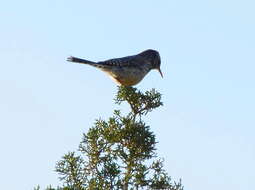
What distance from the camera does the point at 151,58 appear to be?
1736cm

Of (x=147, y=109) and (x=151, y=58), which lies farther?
(x=151, y=58)

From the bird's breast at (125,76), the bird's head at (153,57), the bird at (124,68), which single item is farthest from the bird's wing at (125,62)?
the bird's head at (153,57)

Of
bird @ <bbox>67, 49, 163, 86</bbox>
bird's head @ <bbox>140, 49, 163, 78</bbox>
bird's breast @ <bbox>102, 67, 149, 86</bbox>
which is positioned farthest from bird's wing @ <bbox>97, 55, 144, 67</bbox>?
bird's head @ <bbox>140, 49, 163, 78</bbox>

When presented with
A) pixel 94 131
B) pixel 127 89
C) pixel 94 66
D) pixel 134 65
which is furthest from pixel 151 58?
pixel 94 131

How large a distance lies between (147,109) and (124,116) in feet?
2.03

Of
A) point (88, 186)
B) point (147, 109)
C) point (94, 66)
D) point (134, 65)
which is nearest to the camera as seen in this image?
point (88, 186)

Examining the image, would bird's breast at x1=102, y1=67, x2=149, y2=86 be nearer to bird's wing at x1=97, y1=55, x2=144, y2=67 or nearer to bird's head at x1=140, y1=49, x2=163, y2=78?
bird's wing at x1=97, y1=55, x2=144, y2=67

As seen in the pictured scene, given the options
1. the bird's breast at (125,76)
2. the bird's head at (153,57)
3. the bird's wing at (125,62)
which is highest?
the bird's head at (153,57)

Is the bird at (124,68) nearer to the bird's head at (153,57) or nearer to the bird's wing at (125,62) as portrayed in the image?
the bird's wing at (125,62)

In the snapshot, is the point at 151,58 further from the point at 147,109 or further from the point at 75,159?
the point at 75,159

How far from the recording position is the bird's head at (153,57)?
17233 millimetres

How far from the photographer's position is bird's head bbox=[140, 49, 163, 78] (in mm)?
17233

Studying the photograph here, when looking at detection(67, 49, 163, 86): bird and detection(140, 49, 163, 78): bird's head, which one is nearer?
detection(67, 49, 163, 86): bird

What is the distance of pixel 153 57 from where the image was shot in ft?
57.4
